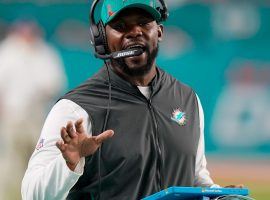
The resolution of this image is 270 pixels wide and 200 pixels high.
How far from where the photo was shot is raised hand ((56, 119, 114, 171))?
2.76 meters

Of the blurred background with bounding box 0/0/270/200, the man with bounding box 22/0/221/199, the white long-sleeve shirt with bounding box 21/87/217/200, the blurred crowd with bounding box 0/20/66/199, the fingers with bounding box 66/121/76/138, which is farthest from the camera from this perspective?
the blurred background with bounding box 0/0/270/200

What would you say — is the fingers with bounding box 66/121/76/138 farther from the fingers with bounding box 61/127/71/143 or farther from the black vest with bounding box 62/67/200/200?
the black vest with bounding box 62/67/200/200

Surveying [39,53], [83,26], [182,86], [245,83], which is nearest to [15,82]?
[39,53]

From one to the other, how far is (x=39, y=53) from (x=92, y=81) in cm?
474

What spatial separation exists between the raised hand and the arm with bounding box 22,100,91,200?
61 millimetres

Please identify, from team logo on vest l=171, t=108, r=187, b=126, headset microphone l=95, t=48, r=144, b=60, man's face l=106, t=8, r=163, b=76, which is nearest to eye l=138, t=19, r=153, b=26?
man's face l=106, t=8, r=163, b=76

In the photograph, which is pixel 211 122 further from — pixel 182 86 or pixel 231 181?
pixel 182 86

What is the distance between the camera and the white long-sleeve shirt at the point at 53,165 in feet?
9.50

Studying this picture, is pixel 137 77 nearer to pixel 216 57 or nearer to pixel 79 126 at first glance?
pixel 79 126

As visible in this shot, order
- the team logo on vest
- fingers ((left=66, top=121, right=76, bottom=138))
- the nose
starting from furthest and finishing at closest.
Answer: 1. the team logo on vest
2. the nose
3. fingers ((left=66, top=121, right=76, bottom=138))

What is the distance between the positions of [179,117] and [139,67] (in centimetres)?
26

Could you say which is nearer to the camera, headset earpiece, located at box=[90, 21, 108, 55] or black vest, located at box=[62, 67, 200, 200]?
black vest, located at box=[62, 67, 200, 200]

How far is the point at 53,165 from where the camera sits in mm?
2938

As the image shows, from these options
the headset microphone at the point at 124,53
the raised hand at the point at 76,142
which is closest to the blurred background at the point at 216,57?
the headset microphone at the point at 124,53
